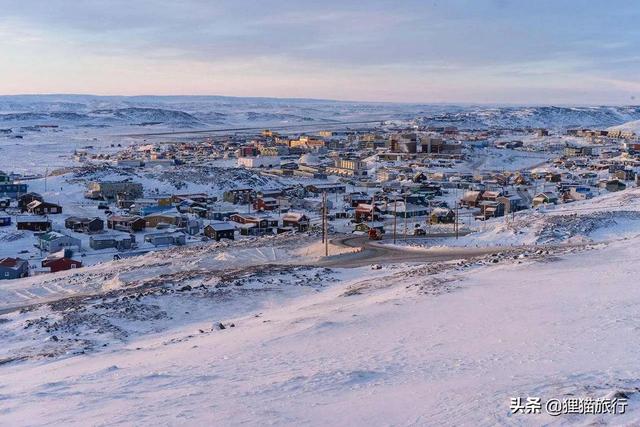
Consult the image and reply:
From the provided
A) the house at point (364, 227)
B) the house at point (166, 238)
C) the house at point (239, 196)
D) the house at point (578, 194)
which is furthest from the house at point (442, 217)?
the house at point (239, 196)

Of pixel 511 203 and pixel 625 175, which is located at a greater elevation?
pixel 625 175

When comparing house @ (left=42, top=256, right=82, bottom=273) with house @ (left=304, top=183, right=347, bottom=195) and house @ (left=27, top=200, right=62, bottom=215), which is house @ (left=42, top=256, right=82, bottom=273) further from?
house @ (left=304, top=183, right=347, bottom=195)

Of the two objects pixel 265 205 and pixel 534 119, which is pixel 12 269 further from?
pixel 534 119

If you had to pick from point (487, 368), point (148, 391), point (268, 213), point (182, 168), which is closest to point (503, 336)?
Answer: point (487, 368)

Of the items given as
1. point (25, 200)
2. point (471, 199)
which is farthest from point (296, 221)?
point (25, 200)

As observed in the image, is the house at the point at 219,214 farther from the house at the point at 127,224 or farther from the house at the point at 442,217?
the house at the point at 442,217

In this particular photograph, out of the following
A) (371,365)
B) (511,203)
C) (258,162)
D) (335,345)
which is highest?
(371,365)

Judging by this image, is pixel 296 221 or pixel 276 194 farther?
pixel 276 194

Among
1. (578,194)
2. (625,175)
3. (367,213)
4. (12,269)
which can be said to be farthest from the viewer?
(625,175)

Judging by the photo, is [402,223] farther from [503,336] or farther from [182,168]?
[182,168]
